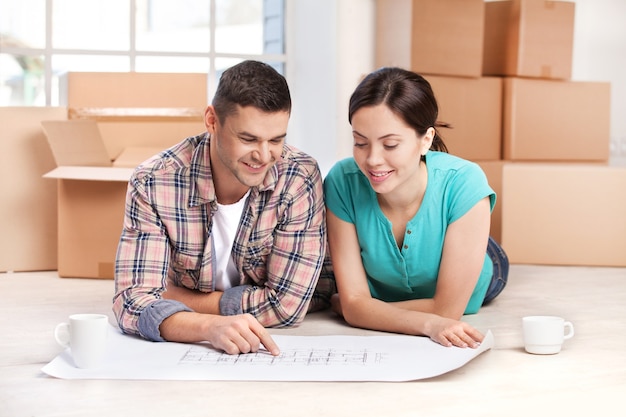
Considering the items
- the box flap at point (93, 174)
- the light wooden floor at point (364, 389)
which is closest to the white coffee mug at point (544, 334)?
the light wooden floor at point (364, 389)

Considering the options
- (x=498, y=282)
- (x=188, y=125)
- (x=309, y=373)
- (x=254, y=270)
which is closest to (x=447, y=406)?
(x=309, y=373)

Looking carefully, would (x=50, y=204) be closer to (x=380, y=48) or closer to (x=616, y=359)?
(x=380, y=48)

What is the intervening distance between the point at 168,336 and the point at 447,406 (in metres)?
0.61

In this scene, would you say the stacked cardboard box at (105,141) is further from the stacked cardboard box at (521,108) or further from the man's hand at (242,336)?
the man's hand at (242,336)

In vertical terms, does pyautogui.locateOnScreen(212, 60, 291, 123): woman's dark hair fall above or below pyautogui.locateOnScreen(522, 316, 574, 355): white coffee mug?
above

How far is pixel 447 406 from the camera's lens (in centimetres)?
142

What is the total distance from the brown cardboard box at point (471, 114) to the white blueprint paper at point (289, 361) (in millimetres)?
1708

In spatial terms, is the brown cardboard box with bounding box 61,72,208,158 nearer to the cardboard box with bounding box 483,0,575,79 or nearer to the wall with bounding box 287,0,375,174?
the wall with bounding box 287,0,375,174

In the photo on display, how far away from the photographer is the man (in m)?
1.71

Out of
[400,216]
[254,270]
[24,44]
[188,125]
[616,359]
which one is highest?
[24,44]

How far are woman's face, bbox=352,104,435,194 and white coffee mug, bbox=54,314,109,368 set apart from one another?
637mm

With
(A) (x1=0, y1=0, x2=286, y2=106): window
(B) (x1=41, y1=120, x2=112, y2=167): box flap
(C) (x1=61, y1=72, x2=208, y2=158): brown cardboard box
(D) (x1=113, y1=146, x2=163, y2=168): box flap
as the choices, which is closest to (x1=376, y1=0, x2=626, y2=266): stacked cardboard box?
(A) (x1=0, y1=0, x2=286, y2=106): window

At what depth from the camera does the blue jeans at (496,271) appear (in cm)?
240

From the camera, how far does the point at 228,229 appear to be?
194 cm
